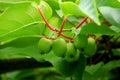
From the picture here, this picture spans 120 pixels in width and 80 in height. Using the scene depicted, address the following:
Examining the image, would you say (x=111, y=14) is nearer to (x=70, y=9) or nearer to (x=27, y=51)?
(x=70, y=9)

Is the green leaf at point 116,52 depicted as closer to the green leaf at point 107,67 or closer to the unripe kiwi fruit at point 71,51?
the green leaf at point 107,67

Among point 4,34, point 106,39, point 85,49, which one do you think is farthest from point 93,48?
point 106,39

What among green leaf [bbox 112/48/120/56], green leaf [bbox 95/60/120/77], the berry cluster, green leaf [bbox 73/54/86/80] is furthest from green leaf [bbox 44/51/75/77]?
green leaf [bbox 112/48/120/56]

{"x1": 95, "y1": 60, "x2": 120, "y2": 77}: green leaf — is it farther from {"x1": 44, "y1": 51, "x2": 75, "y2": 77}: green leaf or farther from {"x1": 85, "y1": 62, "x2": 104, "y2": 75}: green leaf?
{"x1": 44, "y1": 51, "x2": 75, "y2": 77}: green leaf

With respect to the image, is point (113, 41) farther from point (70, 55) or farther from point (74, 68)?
point (70, 55)

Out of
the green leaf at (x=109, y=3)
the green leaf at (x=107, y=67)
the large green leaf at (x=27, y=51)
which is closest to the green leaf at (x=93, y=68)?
the green leaf at (x=107, y=67)
